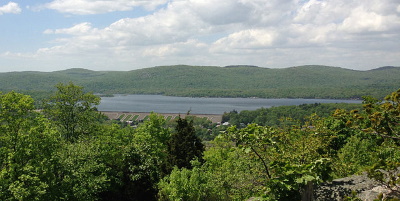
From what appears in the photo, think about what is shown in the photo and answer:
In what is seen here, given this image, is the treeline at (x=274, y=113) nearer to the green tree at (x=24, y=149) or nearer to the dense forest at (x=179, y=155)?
the dense forest at (x=179, y=155)

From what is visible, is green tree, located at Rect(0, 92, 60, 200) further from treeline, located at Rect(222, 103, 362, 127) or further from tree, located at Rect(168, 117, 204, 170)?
treeline, located at Rect(222, 103, 362, 127)

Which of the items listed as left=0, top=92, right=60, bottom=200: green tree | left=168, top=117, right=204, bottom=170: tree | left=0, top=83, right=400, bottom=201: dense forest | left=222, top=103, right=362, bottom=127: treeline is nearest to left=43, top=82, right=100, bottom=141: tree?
left=0, top=83, right=400, bottom=201: dense forest

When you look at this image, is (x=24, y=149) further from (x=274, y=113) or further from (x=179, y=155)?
(x=274, y=113)

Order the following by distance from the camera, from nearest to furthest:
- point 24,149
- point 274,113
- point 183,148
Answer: point 24,149 < point 183,148 < point 274,113

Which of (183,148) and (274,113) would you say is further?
(274,113)

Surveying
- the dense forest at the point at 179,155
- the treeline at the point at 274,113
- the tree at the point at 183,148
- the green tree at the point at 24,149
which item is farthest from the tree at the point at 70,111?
the treeline at the point at 274,113

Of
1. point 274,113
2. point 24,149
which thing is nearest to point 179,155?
point 24,149
